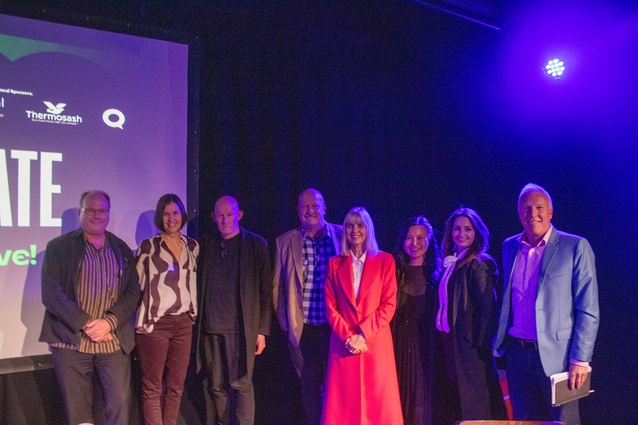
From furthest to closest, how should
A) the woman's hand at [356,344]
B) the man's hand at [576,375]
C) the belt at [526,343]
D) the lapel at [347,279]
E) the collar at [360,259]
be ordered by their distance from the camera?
the collar at [360,259], the lapel at [347,279], the woman's hand at [356,344], the belt at [526,343], the man's hand at [576,375]

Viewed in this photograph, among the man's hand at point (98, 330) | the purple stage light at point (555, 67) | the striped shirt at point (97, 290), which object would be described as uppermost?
the purple stage light at point (555, 67)

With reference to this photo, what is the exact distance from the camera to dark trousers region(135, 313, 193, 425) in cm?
353

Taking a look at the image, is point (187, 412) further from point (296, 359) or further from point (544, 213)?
point (544, 213)

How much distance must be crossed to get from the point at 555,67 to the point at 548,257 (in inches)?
90.5

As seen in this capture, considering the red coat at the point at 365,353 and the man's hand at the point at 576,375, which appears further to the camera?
the red coat at the point at 365,353

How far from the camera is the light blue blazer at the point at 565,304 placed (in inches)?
110

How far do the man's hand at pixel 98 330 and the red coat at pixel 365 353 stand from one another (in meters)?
1.34

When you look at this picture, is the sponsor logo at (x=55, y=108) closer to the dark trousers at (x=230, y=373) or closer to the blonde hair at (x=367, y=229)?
the dark trousers at (x=230, y=373)

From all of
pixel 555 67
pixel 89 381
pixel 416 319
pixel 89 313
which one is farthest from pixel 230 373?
pixel 555 67

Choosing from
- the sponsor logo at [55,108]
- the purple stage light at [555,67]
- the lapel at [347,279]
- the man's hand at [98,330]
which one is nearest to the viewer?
the man's hand at [98,330]

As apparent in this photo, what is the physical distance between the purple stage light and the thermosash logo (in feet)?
12.0

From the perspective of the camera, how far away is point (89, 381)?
132 inches

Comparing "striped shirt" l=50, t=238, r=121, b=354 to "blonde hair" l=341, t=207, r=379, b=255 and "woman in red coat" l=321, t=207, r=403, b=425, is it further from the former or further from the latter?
"blonde hair" l=341, t=207, r=379, b=255

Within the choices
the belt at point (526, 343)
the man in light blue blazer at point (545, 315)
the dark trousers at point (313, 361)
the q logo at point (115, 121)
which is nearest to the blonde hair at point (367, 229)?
the dark trousers at point (313, 361)
